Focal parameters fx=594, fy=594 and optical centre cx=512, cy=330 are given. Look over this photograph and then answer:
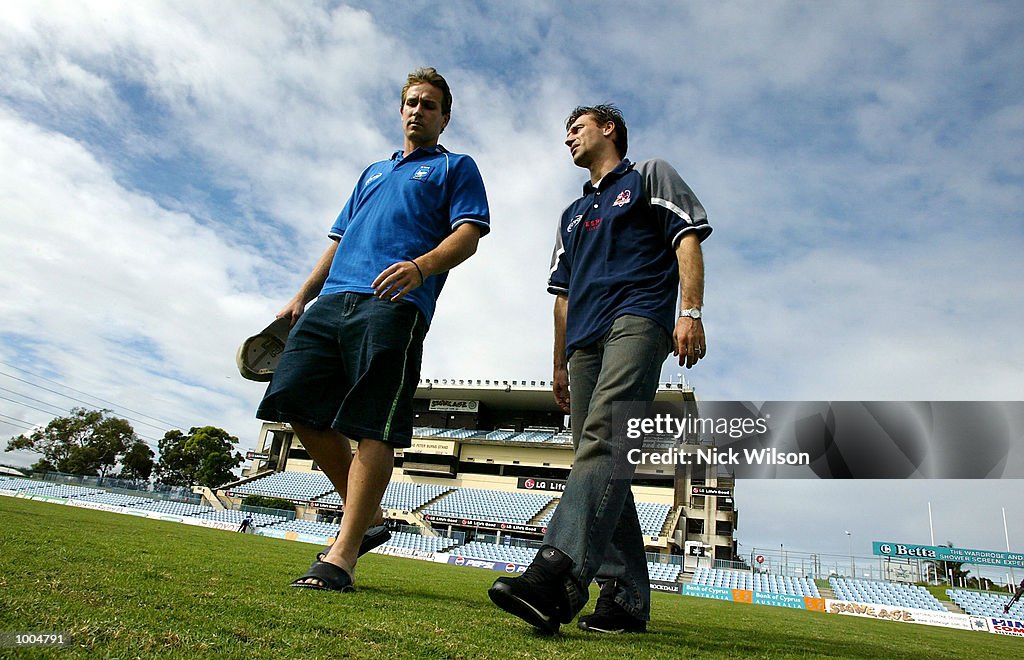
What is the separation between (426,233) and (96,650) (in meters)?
2.38

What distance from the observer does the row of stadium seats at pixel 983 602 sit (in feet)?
74.2

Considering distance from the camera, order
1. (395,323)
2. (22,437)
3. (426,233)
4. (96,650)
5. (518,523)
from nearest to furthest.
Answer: (96,650)
(395,323)
(426,233)
(518,523)
(22,437)

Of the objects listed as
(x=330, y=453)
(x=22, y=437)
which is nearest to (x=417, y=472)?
(x=330, y=453)

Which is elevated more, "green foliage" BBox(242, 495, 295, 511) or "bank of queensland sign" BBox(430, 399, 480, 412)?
"bank of queensland sign" BBox(430, 399, 480, 412)

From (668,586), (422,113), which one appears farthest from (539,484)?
(422,113)

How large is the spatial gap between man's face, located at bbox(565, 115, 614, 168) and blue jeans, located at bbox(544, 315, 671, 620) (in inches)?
44.0

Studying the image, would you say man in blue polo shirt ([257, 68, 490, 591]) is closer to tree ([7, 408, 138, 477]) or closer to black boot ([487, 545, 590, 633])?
black boot ([487, 545, 590, 633])

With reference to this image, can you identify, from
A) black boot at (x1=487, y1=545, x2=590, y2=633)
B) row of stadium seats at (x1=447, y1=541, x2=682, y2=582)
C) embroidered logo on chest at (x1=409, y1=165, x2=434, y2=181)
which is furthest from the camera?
row of stadium seats at (x1=447, y1=541, x2=682, y2=582)

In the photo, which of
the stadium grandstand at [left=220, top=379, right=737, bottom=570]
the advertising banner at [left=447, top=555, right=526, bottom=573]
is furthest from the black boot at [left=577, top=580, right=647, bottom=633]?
the stadium grandstand at [left=220, top=379, right=737, bottom=570]

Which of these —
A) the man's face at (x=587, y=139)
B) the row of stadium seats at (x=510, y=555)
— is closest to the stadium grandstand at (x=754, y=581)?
the row of stadium seats at (x=510, y=555)

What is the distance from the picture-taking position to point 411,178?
3.31m

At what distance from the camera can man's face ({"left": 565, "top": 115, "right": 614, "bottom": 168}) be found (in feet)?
10.6

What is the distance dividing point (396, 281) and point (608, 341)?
3.30ft

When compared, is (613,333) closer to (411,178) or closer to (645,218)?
(645,218)
